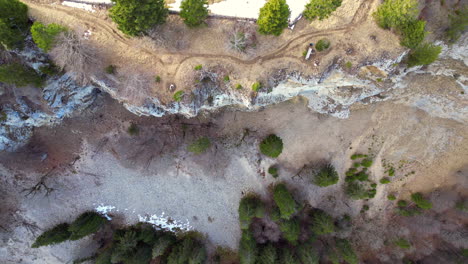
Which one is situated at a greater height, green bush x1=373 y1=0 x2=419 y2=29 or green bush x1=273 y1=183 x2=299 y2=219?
green bush x1=373 y1=0 x2=419 y2=29

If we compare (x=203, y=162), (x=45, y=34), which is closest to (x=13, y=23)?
(x=45, y=34)

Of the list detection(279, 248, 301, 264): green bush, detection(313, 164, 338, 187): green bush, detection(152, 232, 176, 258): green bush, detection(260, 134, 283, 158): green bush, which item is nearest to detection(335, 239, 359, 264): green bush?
detection(279, 248, 301, 264): green bush

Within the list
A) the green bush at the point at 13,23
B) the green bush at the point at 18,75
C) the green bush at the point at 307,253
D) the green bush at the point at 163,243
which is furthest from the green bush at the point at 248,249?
the green bush at the point at 13,23

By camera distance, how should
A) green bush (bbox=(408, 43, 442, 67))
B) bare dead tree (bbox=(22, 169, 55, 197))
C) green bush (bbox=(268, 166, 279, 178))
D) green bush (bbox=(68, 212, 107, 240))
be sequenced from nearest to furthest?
green bush (bbox=(408, 43, 442, 67)) → green bush (bbox=(68, 212, 107, 240)) → bare dead tree (bbox=(22, 169, 55, 197)) → green bush (bbox=(268, 166, 279, 178))

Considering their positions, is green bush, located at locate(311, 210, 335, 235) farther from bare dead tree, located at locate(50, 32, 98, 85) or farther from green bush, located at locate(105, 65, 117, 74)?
bare dead tree, located at locate(50, 32, 98, 85)

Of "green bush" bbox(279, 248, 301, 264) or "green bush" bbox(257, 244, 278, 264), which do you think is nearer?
"green bush" bbox(257, 244, 278, 264)

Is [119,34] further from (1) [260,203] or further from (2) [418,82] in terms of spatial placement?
(2) [418,82]
